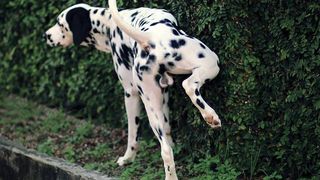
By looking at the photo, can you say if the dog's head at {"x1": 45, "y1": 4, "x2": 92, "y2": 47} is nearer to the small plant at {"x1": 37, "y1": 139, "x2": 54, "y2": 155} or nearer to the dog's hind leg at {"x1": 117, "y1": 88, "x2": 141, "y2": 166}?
the dog's hind leg at {"x1": 117, "y1": 88, "x2": 141, "y2": 166}

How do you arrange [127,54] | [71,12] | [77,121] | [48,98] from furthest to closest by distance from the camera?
[48,98] < [77,121] < [71,12] < [127,54]

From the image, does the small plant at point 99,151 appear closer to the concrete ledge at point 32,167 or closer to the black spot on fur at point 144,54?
the concrete ledge at point 32,167

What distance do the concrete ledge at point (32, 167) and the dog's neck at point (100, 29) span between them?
1124 millimetres

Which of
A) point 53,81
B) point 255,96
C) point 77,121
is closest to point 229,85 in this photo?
point 255,96

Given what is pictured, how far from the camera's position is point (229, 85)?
577 cm

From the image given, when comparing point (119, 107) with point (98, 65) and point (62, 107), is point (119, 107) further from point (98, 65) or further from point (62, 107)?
point (62, 107)

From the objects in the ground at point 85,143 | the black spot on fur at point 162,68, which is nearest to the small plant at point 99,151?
the ground at point 85,143

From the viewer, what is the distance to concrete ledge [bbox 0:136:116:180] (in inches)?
253

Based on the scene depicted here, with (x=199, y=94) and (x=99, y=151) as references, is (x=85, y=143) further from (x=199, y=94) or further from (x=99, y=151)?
(x=199, y=94)

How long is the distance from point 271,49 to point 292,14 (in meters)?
0.34

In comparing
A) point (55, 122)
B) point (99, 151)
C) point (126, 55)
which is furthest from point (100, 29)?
point (55, 122)

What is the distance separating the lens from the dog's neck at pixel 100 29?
6.47 metres

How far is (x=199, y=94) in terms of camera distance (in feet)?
17.7

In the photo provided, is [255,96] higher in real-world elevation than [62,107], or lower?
higher
